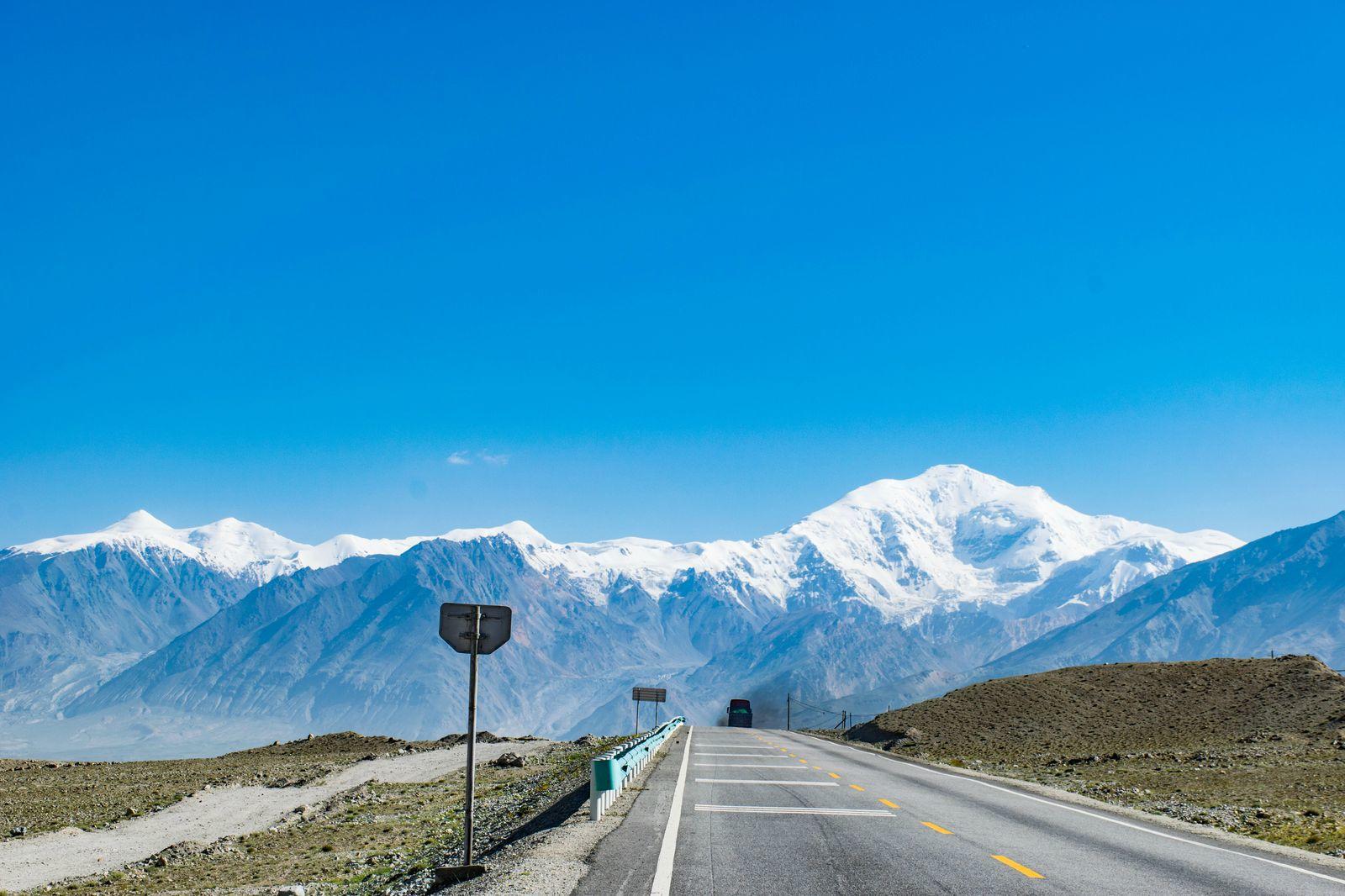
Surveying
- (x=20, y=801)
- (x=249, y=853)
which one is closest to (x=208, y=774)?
(x=20, y=801)

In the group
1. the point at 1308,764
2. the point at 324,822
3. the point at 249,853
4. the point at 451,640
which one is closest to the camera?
→ the point at 451,640

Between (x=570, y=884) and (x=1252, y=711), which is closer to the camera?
(x=570, y=884)

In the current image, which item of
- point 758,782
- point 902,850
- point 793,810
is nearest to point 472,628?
point 902,850

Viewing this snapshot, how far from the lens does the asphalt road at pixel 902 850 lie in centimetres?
1268

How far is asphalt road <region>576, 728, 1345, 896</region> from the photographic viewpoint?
12.7m

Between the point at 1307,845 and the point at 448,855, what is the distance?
15854mm

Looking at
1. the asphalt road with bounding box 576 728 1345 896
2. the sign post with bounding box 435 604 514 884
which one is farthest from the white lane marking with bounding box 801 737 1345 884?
the sign post with bounding box 435 604 514 884

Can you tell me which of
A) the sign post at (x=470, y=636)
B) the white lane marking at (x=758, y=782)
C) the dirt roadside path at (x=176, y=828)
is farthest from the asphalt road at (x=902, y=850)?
the dirt roadside path at (x=176, y=828)

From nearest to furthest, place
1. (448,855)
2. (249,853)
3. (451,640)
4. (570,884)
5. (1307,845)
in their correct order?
(570,884), (451,640), (1307,845), (448,855), (249,853)

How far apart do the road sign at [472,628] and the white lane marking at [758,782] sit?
13217mm

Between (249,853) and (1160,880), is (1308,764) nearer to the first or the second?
(1160,880)

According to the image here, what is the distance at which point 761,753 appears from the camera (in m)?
42.5

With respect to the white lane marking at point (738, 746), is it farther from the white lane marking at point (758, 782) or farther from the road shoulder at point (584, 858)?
the road shoulder at point (584, 858)

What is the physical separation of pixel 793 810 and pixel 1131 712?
152 ft
